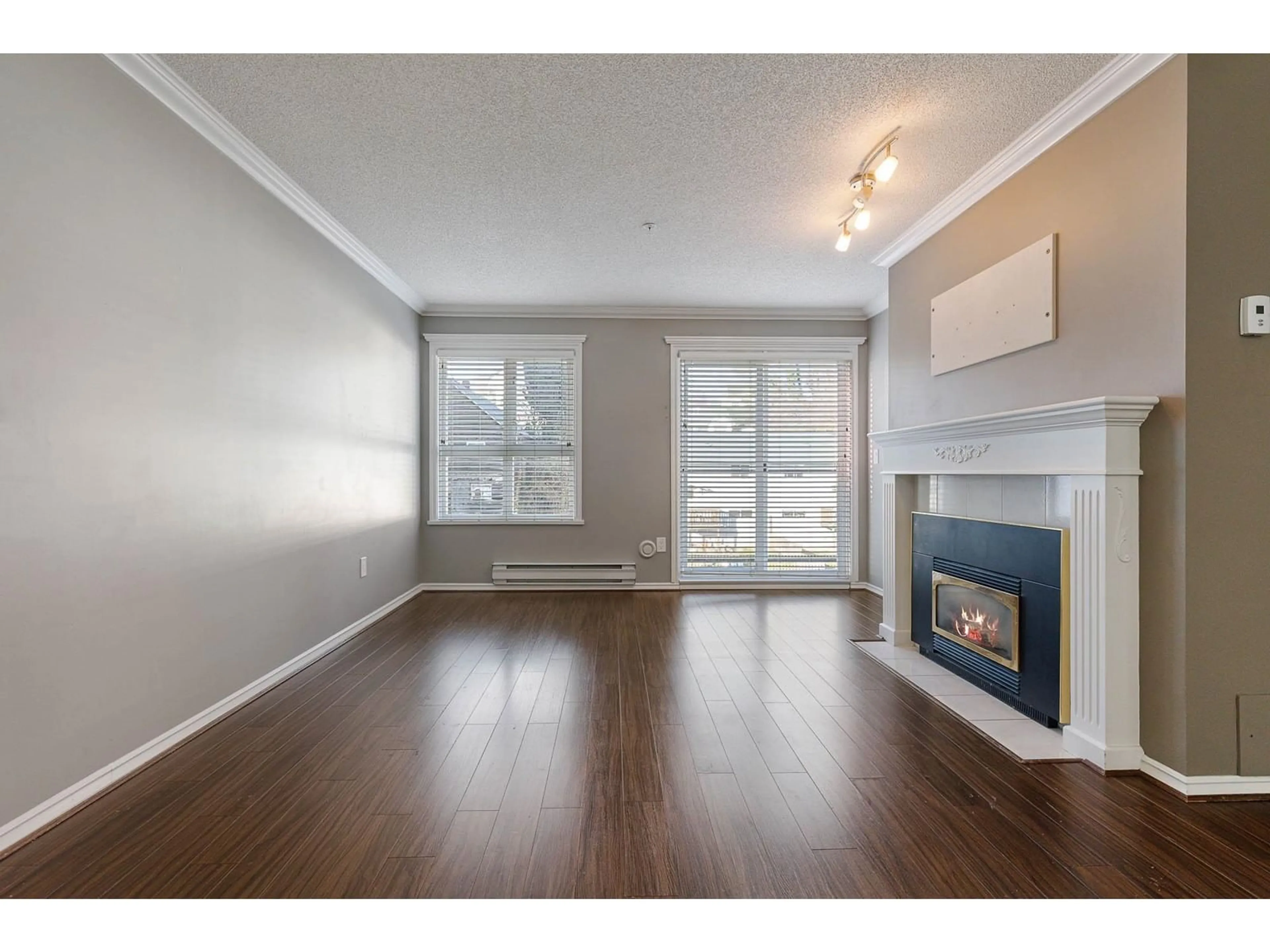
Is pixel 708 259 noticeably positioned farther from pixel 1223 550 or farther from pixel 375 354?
pixel 1223 550

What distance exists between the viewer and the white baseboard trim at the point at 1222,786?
6.56ft

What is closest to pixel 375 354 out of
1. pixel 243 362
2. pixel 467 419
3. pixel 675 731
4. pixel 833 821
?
pixel 467 419

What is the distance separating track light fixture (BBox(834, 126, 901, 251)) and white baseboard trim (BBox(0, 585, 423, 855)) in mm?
3711

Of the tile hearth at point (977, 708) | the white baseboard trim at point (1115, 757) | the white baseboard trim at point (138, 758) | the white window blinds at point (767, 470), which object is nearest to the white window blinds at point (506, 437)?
the white window blinds at point (767, 470)

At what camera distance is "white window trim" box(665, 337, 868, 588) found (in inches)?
226

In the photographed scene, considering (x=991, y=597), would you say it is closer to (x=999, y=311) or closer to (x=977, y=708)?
(x=977, y=708)

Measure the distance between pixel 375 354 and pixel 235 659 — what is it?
249cm

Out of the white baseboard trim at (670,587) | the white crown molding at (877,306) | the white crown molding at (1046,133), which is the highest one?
the white crown molding at (877,306)

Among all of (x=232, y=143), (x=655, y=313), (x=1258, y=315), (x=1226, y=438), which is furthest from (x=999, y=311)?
(x=232, y=143)

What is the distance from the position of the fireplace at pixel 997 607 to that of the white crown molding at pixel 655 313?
8.81 feet

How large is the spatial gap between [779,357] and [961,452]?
2.93 m

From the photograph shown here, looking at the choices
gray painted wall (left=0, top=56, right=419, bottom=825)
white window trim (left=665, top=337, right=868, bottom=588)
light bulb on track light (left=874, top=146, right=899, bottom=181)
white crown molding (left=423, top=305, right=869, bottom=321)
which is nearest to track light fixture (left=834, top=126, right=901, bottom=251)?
light bulb on track light (left=874, top=146, right=899, bottom=181)

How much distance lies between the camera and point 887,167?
2.64 m

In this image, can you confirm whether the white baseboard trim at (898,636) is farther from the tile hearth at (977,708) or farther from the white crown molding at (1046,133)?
the white crown molding at (1046,133)
